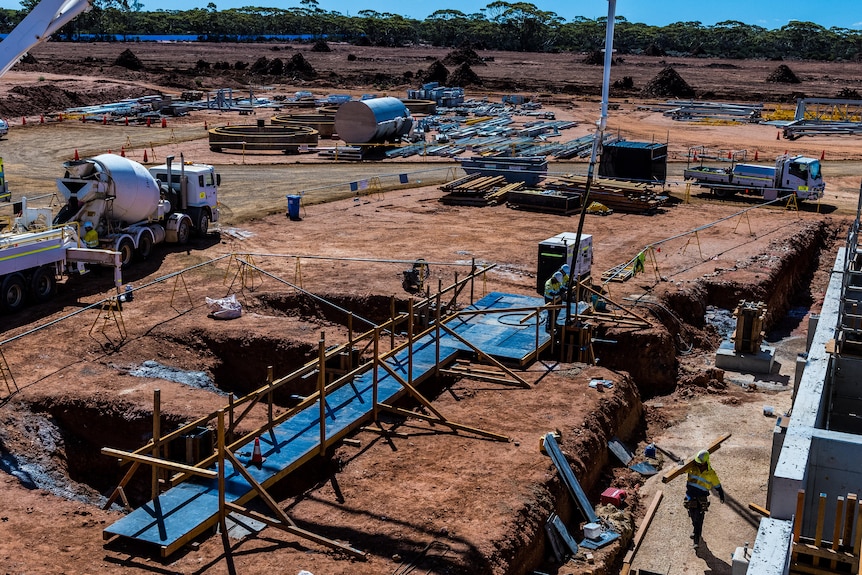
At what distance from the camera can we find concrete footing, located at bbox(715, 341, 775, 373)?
25.1 meters

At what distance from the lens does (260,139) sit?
183 ft

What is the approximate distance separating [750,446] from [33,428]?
1442cm

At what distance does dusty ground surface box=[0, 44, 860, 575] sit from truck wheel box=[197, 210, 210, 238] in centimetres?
44

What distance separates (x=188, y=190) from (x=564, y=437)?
19435 millimetres

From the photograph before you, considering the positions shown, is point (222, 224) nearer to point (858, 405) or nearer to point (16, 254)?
point (16, 254)

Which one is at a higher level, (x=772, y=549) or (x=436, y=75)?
(x=436, y=75)

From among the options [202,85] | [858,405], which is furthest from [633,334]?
[202,85]

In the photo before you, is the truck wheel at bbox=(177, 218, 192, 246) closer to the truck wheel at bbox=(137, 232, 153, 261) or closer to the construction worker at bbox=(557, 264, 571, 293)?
the truck wheel at bbox=(137, 232, 153, 261)

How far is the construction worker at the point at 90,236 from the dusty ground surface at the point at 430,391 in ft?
3.64

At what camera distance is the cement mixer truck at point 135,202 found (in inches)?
1126

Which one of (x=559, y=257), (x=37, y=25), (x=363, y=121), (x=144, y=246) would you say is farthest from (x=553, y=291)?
(x=363, y=121)

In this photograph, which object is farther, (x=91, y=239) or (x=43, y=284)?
(x=91, y=239)

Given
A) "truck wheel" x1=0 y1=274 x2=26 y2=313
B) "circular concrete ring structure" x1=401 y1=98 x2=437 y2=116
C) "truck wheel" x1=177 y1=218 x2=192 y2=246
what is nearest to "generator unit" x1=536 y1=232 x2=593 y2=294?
"truck wheel" x1=177 y1=218 x2=192 y2=246

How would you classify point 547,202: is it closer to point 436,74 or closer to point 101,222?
point 101,222
